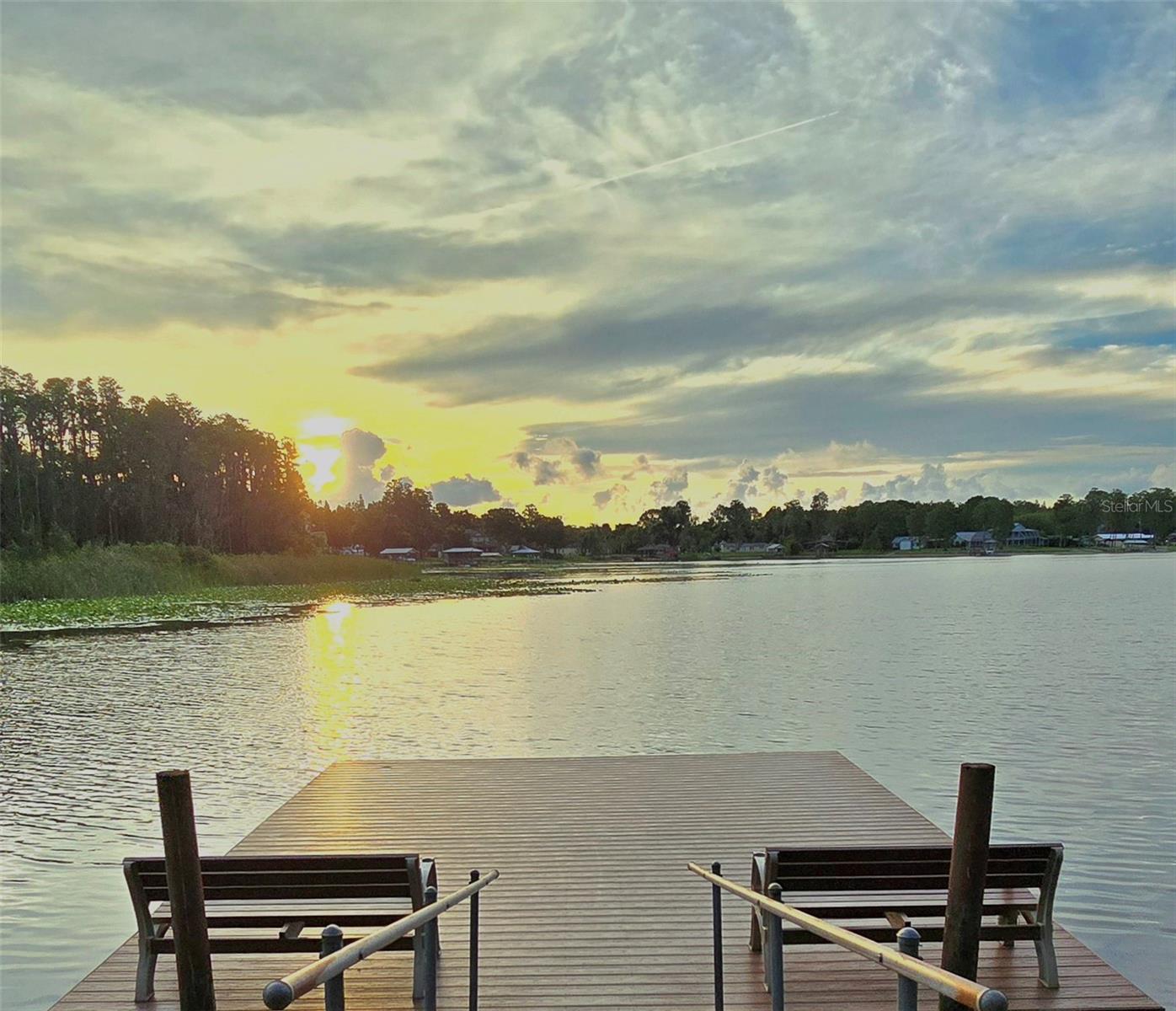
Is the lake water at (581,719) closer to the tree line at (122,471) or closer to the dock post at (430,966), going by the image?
the dock post at (430,966)

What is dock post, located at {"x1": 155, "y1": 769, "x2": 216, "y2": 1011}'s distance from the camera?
3756mm

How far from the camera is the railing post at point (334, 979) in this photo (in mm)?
2842

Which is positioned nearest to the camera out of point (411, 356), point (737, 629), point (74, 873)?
point (74, 873)

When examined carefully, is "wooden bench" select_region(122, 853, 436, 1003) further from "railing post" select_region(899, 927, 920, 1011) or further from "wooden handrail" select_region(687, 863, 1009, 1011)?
"railing post" select_region(899, 927, 920, 1011)

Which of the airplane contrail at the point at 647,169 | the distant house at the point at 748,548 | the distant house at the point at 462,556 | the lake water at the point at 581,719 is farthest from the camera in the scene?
the distant house at the point at 748,548

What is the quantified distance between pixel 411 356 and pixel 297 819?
1229 inches

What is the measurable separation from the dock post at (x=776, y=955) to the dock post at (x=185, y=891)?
2069mm

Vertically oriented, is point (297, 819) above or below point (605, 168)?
below

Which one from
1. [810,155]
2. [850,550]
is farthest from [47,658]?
[850,550]

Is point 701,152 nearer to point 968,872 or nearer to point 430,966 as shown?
point 430,966

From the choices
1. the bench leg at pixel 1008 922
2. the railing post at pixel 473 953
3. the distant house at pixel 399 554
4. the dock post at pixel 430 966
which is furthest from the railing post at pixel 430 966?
the distant house at pixel 399 554

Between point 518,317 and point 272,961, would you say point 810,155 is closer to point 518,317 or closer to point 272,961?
point 518,317

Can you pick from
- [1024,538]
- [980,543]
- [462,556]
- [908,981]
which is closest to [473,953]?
[908,981]

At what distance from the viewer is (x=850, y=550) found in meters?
168
